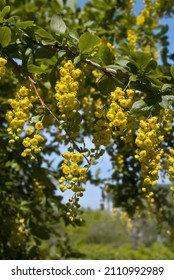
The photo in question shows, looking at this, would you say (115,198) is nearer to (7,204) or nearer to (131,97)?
(7,204)

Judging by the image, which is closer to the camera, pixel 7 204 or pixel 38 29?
pixel 38 29

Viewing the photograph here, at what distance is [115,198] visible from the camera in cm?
474

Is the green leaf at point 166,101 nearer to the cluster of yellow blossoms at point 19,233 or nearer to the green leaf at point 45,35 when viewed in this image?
the green leaf at point 45,35

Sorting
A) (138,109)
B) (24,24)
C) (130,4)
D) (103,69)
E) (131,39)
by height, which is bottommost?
(138,109)

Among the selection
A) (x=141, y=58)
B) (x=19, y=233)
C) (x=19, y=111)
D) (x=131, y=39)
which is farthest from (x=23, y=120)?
(x=131, y=39)

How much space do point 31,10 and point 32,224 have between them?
2.15 metres

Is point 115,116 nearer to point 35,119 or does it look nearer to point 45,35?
point 35,119

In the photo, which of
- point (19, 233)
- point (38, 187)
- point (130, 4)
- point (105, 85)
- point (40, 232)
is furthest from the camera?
point (130, 4)

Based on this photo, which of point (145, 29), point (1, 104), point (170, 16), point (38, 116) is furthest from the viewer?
point (145, 29)

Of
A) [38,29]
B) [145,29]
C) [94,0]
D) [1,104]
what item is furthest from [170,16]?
[38,29]

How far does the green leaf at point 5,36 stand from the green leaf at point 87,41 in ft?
1.02

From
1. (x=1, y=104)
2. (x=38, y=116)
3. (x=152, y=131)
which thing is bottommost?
(x=152, y=131)

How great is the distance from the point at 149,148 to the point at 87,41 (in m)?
0.54

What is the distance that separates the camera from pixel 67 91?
180 cm
